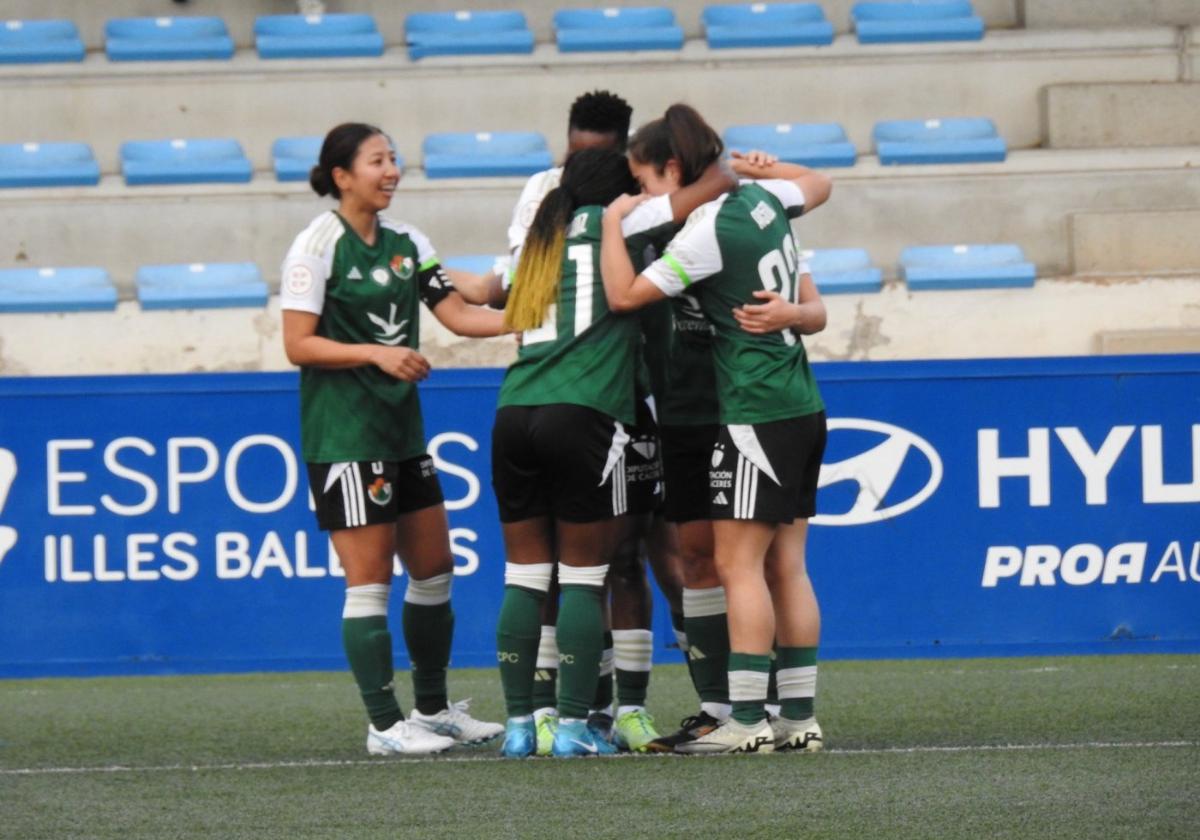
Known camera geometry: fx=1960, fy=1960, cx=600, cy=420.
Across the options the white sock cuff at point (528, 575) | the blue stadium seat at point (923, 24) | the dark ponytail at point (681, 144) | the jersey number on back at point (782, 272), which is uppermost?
the blue stadium seat at point (923, 24)

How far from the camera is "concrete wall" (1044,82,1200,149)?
517 inches

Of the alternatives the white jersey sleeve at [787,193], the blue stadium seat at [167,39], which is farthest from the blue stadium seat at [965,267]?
the white jersey sleeve at [787,193]

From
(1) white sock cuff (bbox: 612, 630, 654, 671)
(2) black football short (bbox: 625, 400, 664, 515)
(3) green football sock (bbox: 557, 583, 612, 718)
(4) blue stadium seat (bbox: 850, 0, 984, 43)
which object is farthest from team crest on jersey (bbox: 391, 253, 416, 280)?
(4) blue stadium seat (bbox: 850, 0, 984, 43)

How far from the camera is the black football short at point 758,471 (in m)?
5.04

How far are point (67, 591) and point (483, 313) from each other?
128 inches

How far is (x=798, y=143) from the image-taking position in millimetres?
13000

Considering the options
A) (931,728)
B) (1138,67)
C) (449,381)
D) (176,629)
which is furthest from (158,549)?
(1138,67)

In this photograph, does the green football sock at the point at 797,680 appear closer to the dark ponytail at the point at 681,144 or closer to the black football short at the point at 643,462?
the black football short at the point at 643,462

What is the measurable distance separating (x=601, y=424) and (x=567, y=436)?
101mm

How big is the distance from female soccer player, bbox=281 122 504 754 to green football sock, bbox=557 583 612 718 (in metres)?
0.51

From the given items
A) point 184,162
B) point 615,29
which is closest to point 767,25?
point 615,29

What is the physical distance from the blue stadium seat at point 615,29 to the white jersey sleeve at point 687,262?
900 centimetres

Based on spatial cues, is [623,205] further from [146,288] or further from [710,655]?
[146,288]

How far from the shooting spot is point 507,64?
1344 centimetres
